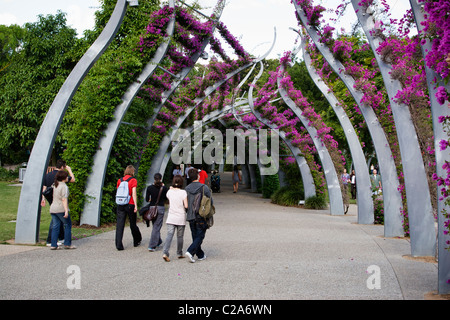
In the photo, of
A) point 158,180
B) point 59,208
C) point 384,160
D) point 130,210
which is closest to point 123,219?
point 130,210

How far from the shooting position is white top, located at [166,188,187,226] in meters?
8.12

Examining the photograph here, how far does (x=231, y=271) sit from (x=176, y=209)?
1.55 meters

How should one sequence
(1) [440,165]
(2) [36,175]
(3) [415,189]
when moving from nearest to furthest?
(1) [440,165]
(3) [415,189]
(2) [36,175]

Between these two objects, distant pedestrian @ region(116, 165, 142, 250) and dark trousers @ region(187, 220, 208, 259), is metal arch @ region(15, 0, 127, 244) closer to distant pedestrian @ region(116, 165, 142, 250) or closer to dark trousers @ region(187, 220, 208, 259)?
distant pedestrian @ region(116, 165, 142, 250)

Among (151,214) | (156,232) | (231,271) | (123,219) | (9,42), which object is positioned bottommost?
(231,271)

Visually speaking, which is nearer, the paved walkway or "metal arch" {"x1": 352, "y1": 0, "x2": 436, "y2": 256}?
the paved walkway

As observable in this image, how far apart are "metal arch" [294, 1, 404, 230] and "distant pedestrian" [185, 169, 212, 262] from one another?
5334 millimetres

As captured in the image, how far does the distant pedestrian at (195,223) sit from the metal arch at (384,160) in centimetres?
533

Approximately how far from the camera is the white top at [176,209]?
320 inches

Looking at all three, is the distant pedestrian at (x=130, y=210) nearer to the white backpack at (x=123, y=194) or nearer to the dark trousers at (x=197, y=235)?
the white backpack at (x=123, y=194)

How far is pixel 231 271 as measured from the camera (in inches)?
282

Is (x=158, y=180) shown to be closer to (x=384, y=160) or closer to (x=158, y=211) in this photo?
(x=158, y=211)

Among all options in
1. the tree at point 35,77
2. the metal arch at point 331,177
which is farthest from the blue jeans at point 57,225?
the tree at point 35,77

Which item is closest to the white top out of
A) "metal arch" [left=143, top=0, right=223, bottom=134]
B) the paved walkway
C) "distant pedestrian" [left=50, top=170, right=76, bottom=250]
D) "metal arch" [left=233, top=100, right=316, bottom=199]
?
the paved walkway
